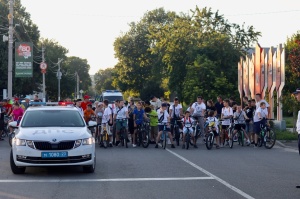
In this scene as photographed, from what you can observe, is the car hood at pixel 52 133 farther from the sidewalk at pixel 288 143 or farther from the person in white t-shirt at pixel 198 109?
the sidewalk at pixel 288 143

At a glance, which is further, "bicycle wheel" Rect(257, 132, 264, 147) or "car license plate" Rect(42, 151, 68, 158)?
"bicycle wheel" Rect(257, 132, 264, 147)

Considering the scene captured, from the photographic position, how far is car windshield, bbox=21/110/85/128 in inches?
560

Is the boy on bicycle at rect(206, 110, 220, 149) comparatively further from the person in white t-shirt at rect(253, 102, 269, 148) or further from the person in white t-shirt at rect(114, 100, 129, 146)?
the person in white t-shirt at rect(114, 100, 129, 146)

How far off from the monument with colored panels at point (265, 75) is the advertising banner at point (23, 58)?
45.4ft

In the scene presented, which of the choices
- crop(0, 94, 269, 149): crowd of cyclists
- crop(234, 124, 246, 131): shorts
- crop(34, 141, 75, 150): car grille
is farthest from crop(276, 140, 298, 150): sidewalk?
crop(34, 141, 75, 150): car grille

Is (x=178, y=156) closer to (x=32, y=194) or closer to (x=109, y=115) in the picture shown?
(x=109, y=115)

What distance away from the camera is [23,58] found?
126 ft

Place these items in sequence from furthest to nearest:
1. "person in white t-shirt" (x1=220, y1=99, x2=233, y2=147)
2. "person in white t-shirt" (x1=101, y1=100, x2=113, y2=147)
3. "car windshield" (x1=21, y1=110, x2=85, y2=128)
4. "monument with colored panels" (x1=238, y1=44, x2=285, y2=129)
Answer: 1. "monument with colored panels" (x1=238, y1=44, x2=285, y2=129)
2. "person in white t-shirt" (x1=220, y1=99, x2=233, y2=147)
3. "person in white t-shirt" (x1=101, y1=100, x2=113, y2=147)
4. "car windshield" (x1=21, y1=110, x2=85, y2=128)

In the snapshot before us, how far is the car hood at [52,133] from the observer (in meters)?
13.0

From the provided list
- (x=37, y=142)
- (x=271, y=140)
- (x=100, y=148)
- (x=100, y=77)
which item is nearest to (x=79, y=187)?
(x=37, y=142)

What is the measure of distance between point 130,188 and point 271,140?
441 inches

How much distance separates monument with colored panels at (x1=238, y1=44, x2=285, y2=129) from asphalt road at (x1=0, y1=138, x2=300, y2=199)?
10012mm

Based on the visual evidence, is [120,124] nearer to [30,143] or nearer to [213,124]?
[213,124]

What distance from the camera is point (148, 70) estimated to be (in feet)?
258
